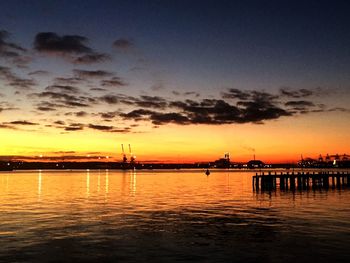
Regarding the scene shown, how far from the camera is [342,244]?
2894 cm

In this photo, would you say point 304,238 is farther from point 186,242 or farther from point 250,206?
point 250,206

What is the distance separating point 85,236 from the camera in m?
33.0

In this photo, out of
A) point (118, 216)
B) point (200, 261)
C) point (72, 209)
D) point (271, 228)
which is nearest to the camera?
point (200, 261)

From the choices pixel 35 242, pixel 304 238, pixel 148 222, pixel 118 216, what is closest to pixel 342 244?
pixel 304 238

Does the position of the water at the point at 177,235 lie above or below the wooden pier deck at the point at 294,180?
below

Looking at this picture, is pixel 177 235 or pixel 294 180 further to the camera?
pixel 294 180

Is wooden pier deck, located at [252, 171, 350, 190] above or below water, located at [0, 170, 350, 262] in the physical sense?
above

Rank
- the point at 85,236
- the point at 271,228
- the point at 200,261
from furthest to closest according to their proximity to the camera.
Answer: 1. the point at 271,228
2. the point at 85,236
3. the point at 200,261

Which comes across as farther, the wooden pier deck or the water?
the wooden pier deck

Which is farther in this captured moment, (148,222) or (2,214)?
(2,214)

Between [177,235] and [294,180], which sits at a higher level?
[294,180]

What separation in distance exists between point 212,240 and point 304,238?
7.20 m

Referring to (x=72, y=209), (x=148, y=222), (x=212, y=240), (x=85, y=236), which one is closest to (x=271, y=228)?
(x=212, y=240)

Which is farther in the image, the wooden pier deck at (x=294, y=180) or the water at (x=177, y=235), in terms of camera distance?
the wooden pier deck at (x=294, y=180)
